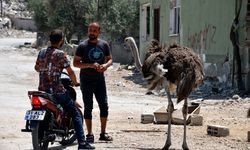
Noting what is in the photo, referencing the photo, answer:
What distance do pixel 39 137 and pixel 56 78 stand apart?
Answer: 35.6 inches

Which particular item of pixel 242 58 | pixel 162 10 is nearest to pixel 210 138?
pixel 242 58

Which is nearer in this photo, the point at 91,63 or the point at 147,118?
the point at 91,63

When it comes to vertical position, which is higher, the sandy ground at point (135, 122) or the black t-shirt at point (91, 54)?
the black t-shirt at point (91, 54)

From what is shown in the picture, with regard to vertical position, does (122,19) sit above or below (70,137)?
above

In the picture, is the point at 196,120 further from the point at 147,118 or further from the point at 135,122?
the point at 135,122

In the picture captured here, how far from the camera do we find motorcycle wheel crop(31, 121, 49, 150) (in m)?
8.30

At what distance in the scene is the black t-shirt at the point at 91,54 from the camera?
9.51 meters

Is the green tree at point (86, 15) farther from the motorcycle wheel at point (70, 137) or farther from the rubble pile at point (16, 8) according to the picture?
the rubble pile at point (16, 8)

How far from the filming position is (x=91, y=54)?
374 inches

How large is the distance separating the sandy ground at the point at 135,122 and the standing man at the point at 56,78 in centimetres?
92

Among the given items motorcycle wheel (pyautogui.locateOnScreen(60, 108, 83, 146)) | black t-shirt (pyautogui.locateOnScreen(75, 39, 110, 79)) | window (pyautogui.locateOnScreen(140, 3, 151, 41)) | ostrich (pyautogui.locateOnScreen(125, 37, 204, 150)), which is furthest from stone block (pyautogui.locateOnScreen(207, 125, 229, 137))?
window (pyautogui.locateOnScreen(140, 3, 151, 41))

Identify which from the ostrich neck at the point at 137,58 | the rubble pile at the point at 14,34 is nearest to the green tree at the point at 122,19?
the ostrich neck at the point at 137,58

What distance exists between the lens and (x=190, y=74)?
29.9 feet

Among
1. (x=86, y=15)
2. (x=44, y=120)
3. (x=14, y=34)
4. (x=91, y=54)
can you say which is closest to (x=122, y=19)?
(x=86, y=15)
